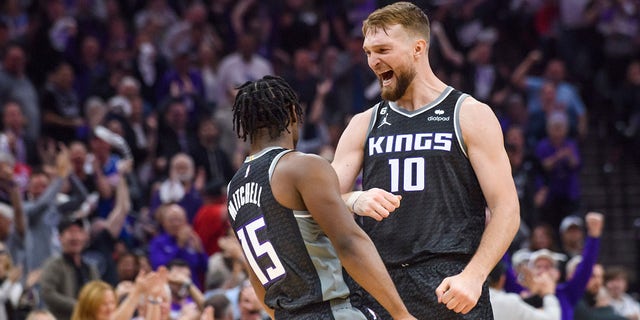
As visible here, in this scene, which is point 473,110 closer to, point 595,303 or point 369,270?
point 369,270

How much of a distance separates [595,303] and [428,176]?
6.10 m

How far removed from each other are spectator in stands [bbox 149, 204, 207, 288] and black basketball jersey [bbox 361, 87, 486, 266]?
6.28m

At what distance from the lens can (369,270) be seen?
4.57 metres

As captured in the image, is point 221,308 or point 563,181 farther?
point 563,181


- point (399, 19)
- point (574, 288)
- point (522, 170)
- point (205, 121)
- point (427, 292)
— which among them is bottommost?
point (522, 170)

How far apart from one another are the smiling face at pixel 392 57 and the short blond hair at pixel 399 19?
0.8 inches

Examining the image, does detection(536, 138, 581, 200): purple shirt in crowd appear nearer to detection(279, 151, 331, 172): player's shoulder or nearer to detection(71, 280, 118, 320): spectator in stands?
detection(71, 280, 118, 320): spectator in stands

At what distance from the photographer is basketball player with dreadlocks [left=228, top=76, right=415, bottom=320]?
4.60 metres

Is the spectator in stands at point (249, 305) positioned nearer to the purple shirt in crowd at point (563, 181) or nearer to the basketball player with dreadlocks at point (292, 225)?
the basketball player with dreadlocks at point (292, 225)

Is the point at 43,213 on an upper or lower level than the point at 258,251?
lower

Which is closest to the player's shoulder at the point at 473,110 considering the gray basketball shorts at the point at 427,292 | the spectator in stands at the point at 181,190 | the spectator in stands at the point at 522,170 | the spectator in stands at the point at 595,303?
the gray basketball shorts at the point at 427,292

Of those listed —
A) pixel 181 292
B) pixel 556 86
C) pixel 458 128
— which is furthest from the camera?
pixel 556 86

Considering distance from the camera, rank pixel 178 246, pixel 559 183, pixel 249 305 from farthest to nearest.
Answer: pixel 559 183 → pixel 178 246 → pixel 249 305

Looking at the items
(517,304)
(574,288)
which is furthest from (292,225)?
(574,288)
